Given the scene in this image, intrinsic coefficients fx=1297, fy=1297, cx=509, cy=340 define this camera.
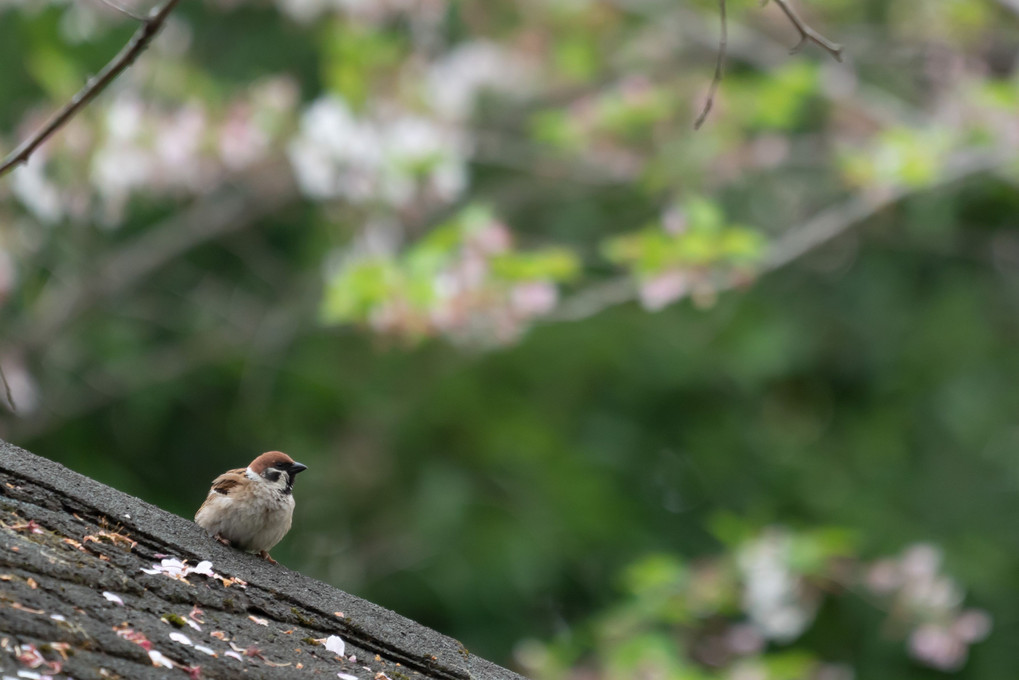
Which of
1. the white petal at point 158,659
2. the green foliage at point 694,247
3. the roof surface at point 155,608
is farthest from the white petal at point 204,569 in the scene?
the green foliage at point 694,247

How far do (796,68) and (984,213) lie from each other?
15.4 ft

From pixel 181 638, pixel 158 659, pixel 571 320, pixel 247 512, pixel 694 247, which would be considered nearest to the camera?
pixel 158 659

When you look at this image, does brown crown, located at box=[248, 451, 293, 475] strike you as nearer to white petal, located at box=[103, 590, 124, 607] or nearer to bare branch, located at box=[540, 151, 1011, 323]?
white petal, located at box=[103, 590, 124, 607]

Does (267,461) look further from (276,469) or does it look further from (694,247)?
(694,247)

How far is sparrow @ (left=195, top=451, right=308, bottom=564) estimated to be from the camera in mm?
3020

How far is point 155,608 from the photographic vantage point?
223 centimetres

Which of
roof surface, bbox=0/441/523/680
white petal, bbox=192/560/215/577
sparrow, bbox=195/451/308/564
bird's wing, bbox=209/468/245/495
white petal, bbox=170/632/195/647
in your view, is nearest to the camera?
roof surface, bbox=0/441/523/680

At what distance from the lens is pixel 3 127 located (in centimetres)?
853

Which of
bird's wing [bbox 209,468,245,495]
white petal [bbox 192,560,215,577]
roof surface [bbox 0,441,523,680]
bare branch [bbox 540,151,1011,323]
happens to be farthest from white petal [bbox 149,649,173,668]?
bare branch [bbox 540,151,1011,323]

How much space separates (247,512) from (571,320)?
540 centimetres

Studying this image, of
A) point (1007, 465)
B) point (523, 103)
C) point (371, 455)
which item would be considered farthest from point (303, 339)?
point (1007, 465)

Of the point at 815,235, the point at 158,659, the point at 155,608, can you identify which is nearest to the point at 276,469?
the point at 155,608

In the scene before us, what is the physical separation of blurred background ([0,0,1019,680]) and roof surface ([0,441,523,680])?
Result: 3.36 metres

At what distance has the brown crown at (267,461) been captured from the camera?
3289 millimetres
